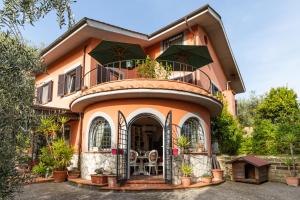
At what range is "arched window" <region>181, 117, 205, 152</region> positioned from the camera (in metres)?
11.5

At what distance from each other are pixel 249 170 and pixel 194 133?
2.97 m

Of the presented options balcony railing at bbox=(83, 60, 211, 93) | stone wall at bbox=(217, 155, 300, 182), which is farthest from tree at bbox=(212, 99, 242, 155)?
stone wall at bbox=(217, 155, 300, 182)

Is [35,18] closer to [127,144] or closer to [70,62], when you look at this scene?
[127,144]

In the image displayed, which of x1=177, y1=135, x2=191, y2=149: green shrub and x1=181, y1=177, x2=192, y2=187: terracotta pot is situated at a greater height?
x1=177, y1=135, x2=191, y2=149: green shrub

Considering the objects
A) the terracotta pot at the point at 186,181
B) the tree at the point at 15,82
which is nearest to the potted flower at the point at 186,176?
the terracotta pot at the point at 186,181

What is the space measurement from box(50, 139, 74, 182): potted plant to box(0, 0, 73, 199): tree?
815 cm

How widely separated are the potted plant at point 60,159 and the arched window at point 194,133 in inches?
214

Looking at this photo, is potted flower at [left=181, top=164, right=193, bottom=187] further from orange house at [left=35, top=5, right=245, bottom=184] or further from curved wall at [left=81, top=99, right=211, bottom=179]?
curved wall at [left=81, top=99, right=211, bottom=179]

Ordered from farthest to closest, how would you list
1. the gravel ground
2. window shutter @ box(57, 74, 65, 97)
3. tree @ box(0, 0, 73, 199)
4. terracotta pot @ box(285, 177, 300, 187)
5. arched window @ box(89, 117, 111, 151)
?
window shutter @ box(57, 74, 65, 97), arched window @ box(89, 117, 111, 151), terracotta pot @ box(285, 177, 300, 187), the gravel ground, tree @ box(0, 0, 73, 199)

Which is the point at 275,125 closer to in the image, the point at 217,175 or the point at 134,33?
the point at 217,175

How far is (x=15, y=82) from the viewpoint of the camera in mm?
3936

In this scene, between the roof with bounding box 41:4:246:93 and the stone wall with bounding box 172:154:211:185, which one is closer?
the stone wall with bounding box 172:154:211:185

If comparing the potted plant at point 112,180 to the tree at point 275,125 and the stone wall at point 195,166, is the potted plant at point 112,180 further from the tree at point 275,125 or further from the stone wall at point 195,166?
the tree at point 275,125

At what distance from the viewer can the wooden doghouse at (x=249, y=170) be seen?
1121 cm
